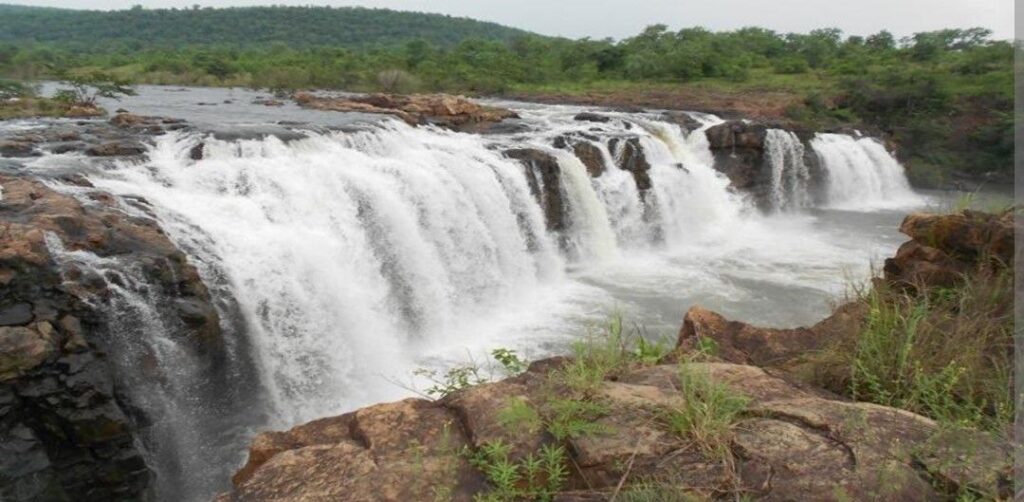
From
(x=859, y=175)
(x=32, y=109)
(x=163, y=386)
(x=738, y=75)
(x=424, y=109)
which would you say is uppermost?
(x=738, y=75)

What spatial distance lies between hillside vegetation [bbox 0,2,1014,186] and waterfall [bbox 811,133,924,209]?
1.08 metres

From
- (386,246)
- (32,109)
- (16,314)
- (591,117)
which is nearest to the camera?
(16,314)

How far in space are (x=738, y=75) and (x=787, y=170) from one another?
14.9m

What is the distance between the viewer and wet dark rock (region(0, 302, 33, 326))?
4.73 metres

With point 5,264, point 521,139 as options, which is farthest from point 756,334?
point 521,139

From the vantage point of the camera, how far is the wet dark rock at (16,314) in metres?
4.73

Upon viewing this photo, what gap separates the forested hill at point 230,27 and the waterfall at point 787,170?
52375 mm

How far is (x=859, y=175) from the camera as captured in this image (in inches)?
706

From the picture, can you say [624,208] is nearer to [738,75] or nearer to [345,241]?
[345,241]

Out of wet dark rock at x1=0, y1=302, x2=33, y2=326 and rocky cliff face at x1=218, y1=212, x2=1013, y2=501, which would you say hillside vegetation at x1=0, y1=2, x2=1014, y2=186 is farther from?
wet dark rock at x1=0, y1=302, x2=33, y2=326

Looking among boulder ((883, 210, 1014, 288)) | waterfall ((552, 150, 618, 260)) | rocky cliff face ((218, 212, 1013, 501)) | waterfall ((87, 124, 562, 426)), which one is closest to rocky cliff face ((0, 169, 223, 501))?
waterfall ((87, 124, 562, 426))

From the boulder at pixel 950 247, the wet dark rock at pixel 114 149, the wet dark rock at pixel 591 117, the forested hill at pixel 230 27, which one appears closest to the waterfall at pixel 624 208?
the wet dark rock at pixel 591 117

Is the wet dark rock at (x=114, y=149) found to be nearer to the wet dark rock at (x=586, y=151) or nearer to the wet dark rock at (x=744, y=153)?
the wet dark rock at (x=586, y=151)

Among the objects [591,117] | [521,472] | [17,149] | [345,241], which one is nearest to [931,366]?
[521,472]
